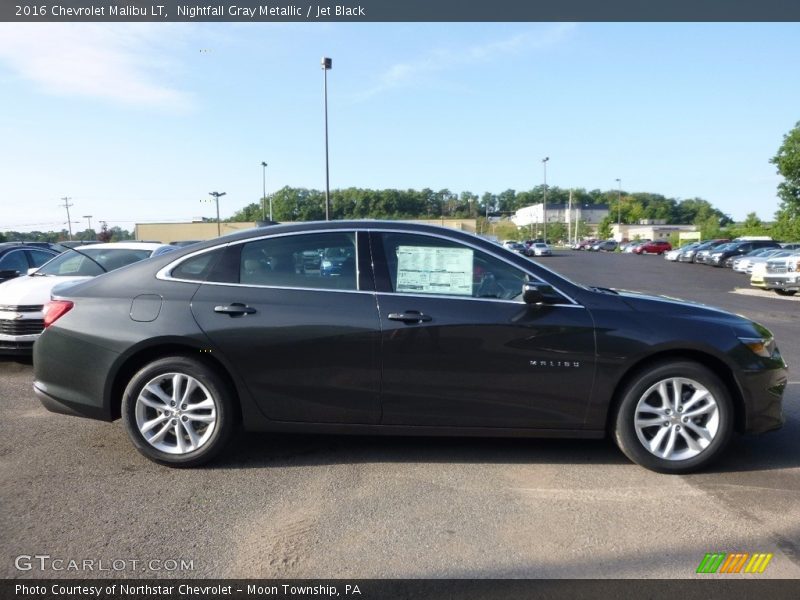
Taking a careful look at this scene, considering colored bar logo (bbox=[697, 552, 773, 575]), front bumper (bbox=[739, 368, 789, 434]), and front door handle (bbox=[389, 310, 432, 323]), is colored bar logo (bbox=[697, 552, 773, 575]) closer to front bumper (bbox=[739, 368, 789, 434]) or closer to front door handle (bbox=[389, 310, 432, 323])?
A: front bumper (bbox=[739, 368, 789, 434])

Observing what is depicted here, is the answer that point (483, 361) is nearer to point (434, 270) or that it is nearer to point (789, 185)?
point (434, 270)

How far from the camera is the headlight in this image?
4.17 metres

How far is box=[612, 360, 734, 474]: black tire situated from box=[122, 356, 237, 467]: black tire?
266 cm

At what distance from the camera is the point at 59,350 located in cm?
429

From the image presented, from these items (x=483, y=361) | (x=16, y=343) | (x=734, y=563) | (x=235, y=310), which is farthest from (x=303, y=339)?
(x=16, y=343)

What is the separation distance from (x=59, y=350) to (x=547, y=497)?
11.2ft

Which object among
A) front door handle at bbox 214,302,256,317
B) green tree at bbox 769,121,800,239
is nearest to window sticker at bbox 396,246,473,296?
front door handle at bbox 214,302,256,317

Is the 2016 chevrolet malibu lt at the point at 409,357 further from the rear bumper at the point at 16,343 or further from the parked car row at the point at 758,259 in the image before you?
the parked car row at the point at 758,259

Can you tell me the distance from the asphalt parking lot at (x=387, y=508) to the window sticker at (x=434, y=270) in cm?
121

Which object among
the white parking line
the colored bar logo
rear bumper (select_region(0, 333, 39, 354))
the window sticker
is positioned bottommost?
the white parking line

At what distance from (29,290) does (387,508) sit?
6.02 metres

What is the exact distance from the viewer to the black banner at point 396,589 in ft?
8.98

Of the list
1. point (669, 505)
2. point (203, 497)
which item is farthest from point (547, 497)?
point (203, 497)

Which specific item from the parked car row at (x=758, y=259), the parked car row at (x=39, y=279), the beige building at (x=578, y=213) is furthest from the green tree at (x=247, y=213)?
the beige building at (x=578, y=213)
